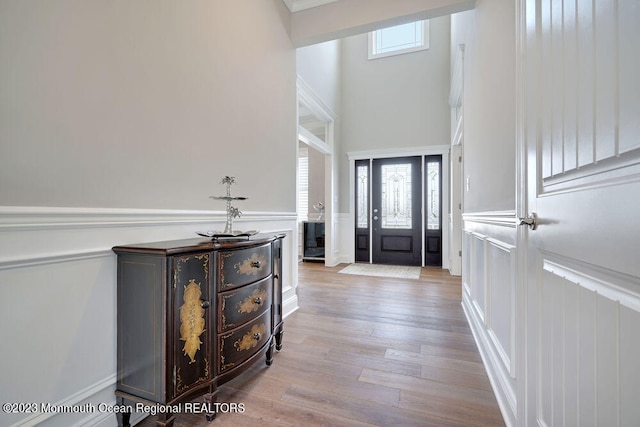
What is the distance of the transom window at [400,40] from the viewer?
4.91 m

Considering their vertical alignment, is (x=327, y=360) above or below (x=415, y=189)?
below

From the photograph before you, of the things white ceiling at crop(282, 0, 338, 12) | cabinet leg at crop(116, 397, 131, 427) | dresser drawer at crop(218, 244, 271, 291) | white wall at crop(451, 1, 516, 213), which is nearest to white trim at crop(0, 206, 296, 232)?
dresser drawer at crop(218, 244, 271, 291)

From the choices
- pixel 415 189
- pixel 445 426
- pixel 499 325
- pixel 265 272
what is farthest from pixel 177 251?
pixel 415 189

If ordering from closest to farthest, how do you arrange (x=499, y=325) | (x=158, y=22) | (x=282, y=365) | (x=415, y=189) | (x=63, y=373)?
(x=63, y=373)
(x=158, y=22)
(x=499, y=325)
(x=282, y=365)
(x=415, y=189)

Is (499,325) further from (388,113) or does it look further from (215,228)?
(388,113)

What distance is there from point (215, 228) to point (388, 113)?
170 inches

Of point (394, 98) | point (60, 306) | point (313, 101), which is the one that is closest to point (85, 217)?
point (60, 306)

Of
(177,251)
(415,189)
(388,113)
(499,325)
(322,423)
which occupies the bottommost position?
(322,423)

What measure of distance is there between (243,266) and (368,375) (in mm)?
997

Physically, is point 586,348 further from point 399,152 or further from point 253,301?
point 399,152

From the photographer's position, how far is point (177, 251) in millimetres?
Result: 1134

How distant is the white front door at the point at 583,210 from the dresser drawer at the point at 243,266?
4.16 feet

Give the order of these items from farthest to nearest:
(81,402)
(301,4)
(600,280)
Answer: (301,4)
(81,402)
(600,280)

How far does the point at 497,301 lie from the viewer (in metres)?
1.63
